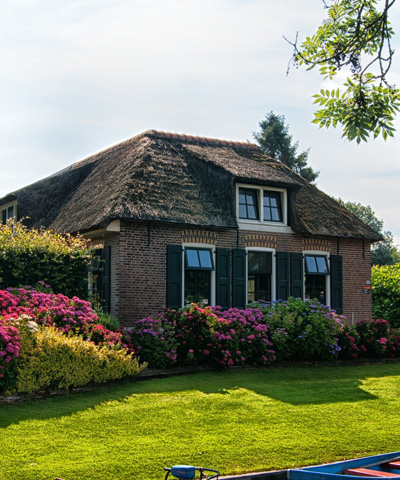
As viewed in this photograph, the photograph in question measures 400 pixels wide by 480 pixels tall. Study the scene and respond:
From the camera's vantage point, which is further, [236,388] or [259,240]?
[259,240]

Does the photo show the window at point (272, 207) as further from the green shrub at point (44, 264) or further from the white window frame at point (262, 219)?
the green shrub at point (44, 264)

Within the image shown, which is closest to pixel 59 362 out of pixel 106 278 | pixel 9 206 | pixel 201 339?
pixel 201 339

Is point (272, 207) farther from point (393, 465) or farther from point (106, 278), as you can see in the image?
point (393, 465)

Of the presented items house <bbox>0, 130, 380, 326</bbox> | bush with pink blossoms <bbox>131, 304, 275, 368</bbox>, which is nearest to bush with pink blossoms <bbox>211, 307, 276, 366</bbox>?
bush with pink blossoms <bbox>131, 304, 275, 368</bbox>

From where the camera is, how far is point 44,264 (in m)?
14.3

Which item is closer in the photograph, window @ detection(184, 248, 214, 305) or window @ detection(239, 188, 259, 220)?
window @ detection(184, 248, 214, 305)

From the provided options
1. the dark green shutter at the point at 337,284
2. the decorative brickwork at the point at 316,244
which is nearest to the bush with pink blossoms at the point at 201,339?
the decorative brickwork at the point at 316,244

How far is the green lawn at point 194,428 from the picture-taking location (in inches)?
277

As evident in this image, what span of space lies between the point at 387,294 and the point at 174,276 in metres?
10.6

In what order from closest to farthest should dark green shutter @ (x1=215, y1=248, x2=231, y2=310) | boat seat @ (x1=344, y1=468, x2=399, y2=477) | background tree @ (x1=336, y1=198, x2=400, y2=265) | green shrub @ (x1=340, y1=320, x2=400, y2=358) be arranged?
boat seat @ (x1=344, y1=468, x2=399, y2=477)
green shrub @ (x1=340, y1=320, x2=400, y2=358)
dark green shutter @ (x1=215, y1=248, x2=231, y2=310)
background tree @ (x1=336, y1=198, x2=400, y2=265)

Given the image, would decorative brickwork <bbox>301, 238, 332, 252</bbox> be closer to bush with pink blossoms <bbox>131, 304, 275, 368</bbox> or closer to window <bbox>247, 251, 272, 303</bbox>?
window <bbox>247, 251, 272, 303</bbox>

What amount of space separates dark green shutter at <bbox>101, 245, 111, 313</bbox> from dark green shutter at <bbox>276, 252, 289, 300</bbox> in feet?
17.0

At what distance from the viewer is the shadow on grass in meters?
9.15

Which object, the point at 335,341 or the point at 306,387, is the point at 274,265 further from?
the point at 306,387
